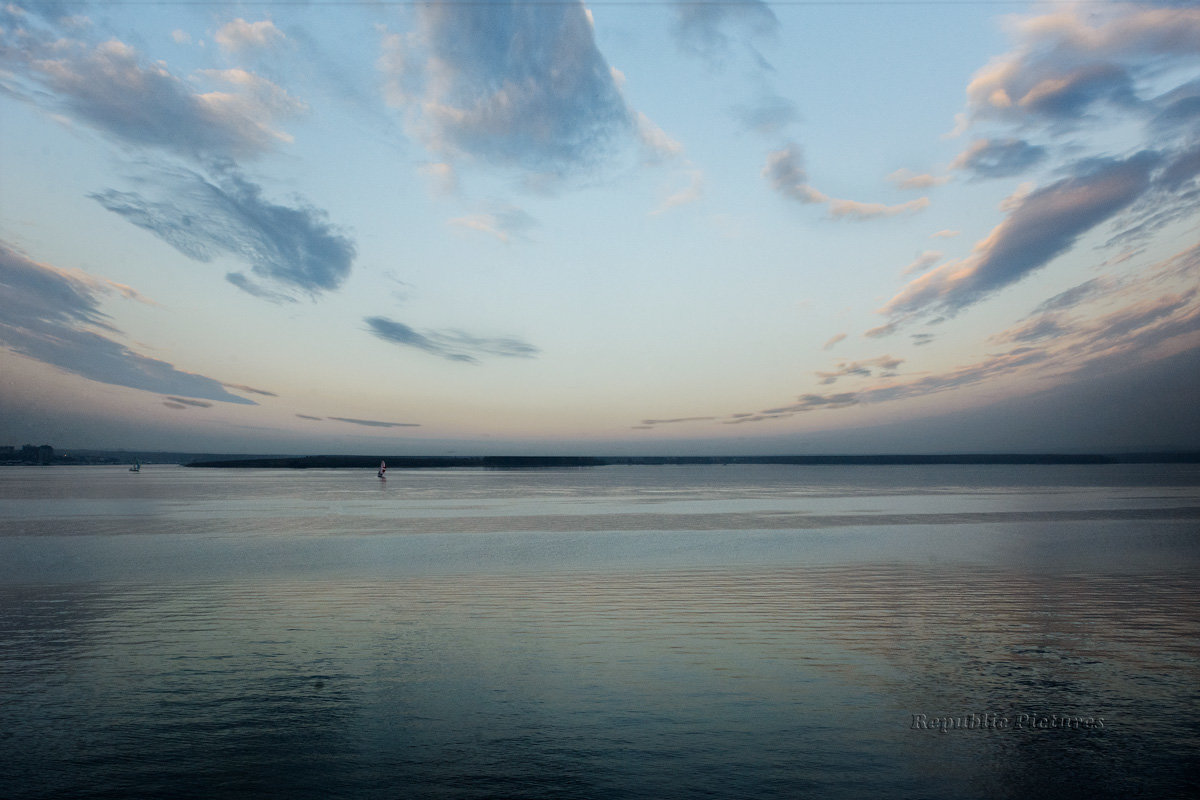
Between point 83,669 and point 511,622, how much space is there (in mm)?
7606

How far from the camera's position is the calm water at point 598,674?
319 inches

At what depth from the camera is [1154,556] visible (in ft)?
81.6

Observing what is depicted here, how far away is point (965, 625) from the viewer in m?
14.9

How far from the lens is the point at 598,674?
1170 centimetres

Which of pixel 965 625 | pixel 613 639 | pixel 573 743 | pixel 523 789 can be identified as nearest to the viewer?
pixel 523 789

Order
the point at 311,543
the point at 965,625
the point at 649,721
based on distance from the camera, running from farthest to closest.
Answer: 1. the point at 311,543
2. the point at 965,625
3. the point at 649,721

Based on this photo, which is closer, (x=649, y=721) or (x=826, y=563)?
(x=649, y=721)

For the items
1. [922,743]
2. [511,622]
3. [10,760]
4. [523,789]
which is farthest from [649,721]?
[10,760]

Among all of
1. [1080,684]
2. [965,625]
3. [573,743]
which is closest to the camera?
[573,743]

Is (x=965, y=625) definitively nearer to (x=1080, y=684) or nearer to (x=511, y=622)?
(x=1080, y=684)

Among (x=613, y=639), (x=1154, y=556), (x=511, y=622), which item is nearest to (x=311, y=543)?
(x=511, y=622)

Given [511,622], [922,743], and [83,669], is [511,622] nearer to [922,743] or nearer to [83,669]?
[83,669]

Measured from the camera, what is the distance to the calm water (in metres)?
8.11

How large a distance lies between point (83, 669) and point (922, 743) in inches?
513
